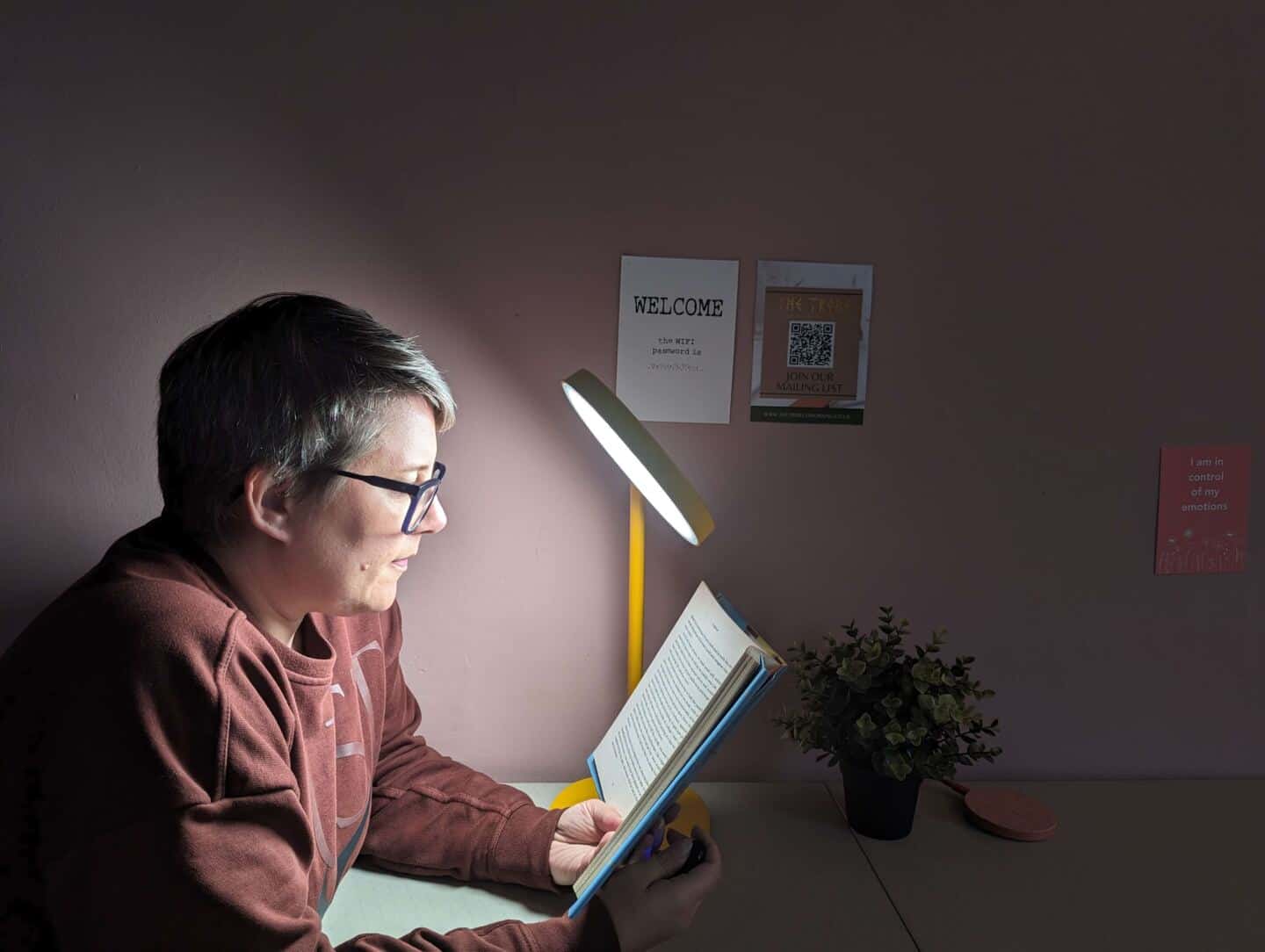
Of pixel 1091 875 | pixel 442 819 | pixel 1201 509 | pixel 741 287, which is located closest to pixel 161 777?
pixel 442 819

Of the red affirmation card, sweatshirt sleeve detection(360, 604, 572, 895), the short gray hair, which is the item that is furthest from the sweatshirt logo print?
the red affirmation card

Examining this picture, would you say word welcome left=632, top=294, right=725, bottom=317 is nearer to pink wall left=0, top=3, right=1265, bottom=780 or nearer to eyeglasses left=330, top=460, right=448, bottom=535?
pink wall left=0, top=3, right=1265, bottom=780

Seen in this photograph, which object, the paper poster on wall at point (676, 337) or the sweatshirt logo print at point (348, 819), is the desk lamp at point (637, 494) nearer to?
the paper poster on wall at point (676, 337)

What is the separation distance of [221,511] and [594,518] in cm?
56

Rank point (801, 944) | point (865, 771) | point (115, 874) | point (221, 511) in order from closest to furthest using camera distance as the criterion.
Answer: point (115, 874)
point (221, 511)
point (801, 944)
point (865, 771)

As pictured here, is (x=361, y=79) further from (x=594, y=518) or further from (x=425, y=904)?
(x=425, y=904)

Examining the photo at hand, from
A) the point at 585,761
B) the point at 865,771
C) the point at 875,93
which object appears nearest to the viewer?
the point at 865,771

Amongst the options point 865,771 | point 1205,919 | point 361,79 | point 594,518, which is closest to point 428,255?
point 361,79

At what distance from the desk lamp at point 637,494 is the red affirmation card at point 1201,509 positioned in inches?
30.4

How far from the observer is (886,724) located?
1146 mm

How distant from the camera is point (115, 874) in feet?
2.21

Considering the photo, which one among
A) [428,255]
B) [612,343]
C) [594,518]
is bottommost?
[594,518]

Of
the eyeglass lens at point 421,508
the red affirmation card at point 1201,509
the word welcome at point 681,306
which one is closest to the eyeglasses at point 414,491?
the eyeglass lens at point 421,508

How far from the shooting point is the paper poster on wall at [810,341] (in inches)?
50.5
